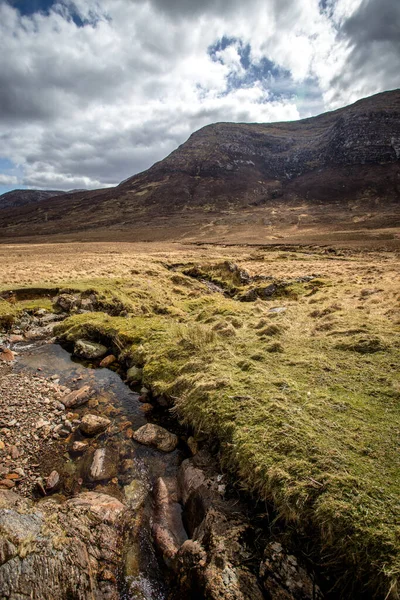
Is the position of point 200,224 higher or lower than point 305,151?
lower

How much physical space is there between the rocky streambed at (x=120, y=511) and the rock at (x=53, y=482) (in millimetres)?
28

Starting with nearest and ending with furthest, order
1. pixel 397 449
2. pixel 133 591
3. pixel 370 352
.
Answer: pixel 133 591 < pixel 397 449 < pixel 370 352

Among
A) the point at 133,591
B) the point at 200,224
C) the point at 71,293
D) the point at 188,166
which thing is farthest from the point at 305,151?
the point at 133,591

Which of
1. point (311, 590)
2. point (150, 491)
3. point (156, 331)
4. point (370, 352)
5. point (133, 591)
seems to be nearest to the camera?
point (311, 590)

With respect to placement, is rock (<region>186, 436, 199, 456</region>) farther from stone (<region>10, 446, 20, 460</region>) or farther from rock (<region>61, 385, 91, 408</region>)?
stone (<region>10, 446, 20, 460</region>)

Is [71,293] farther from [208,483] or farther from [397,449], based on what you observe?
[397,449]

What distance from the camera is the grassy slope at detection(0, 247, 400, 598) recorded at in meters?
4.12

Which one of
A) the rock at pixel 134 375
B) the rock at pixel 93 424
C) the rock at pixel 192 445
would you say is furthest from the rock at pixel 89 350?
the rock at pixel 192 445

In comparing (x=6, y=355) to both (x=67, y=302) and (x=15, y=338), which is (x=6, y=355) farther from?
(x=67, y=302)

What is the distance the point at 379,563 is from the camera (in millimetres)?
3566

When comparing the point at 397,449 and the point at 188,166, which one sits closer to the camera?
the point at 397,449

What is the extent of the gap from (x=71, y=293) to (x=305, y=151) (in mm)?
210369

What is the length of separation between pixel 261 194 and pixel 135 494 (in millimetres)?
169153

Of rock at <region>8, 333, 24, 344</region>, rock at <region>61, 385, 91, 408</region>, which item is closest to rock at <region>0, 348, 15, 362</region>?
rock at <region>8, 333, 24, 344</region>
